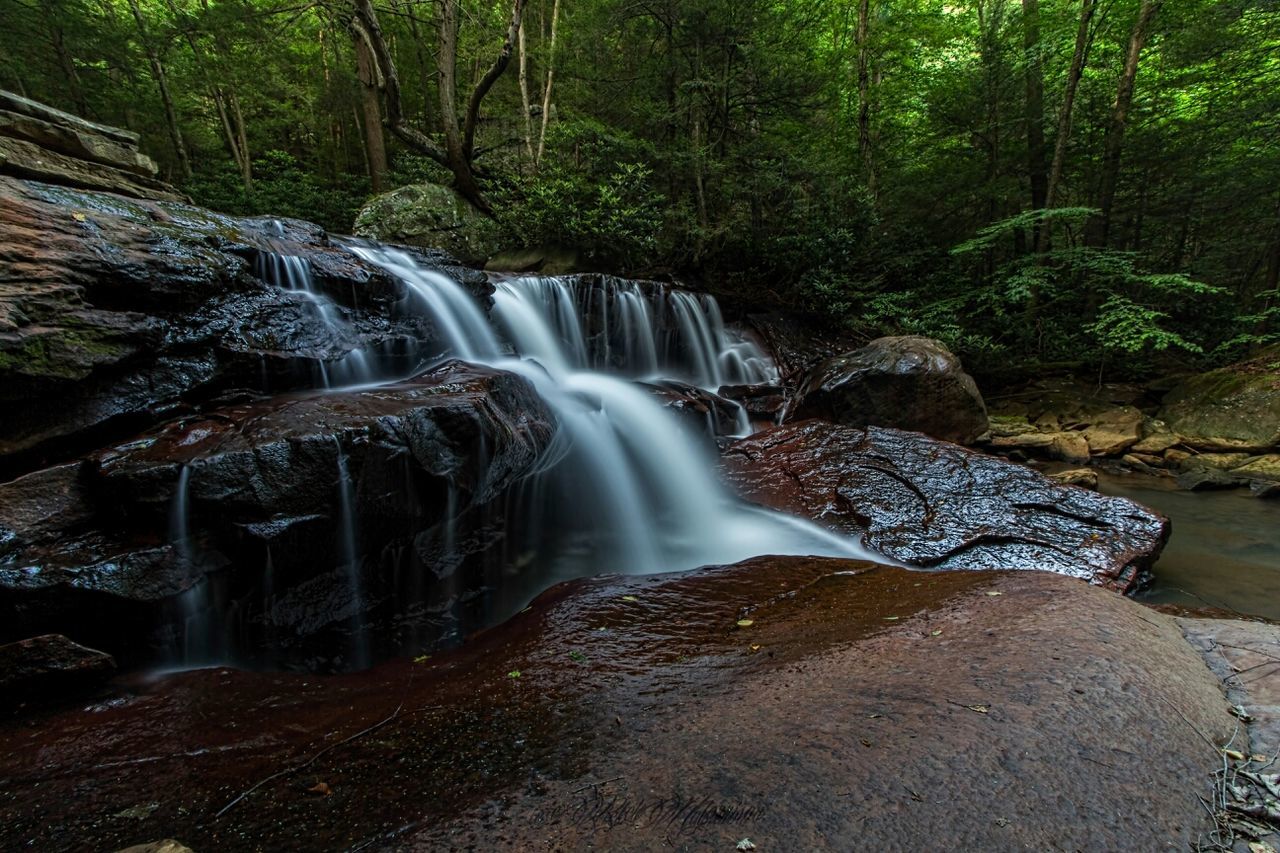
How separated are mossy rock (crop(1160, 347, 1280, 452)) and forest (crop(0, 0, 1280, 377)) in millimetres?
923

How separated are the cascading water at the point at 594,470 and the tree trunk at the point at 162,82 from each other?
881 centimetres

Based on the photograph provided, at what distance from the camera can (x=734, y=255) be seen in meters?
10.8

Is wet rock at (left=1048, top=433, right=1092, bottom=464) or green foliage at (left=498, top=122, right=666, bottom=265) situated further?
green foliage at (left=498, top=122, right=666, bottom=265)

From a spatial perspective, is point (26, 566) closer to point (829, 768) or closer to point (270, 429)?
point (270, 429)

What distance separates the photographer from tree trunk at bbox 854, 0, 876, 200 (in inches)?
435

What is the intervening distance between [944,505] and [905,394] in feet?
9.18

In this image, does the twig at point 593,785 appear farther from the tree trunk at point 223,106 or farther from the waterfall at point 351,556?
the tree trunk at point 223,106

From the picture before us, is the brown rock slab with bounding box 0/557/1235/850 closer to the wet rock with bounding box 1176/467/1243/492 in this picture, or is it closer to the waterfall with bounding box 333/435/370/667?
the waterfall with bounding box 333/435/370/667

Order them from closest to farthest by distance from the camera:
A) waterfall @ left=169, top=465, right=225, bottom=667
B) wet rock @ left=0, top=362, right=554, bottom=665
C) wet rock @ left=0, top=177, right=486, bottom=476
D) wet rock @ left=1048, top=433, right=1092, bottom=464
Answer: wet rock @ left=0, top=362, right=554, bottom=665, waterfall @ left=169, top=465, right=225, bottom=667, wet rock @ left=0, top=177, right=486, bottom=476, wet rock @ left=1048, top=433, right=1092, bottom=464

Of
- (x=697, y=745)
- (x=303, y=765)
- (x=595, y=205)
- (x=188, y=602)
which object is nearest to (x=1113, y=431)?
(x=595, y=205)

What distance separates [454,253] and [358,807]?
31.5 feet

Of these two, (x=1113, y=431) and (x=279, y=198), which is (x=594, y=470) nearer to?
(x=1113, y=431)

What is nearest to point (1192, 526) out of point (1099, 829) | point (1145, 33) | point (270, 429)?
point (1099, 829)

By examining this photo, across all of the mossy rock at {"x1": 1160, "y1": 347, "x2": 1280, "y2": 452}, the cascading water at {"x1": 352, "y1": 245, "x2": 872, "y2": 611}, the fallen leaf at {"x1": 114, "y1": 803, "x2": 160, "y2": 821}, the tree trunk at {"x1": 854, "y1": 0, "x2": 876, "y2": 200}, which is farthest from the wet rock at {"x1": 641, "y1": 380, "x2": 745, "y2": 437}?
the mossy rock at {"x1": 1160, "y1": 347, "x2": 1280, "y2": 452}
